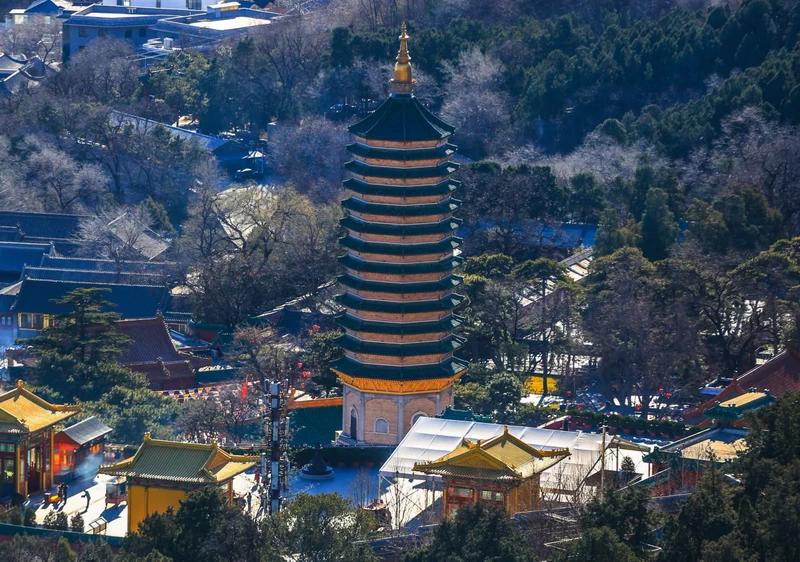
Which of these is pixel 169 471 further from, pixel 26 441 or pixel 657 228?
pixel 657 228

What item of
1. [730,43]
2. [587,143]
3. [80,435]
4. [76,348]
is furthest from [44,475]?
[730,43]

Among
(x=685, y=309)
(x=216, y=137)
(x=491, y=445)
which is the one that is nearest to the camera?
(x=491, y=445)

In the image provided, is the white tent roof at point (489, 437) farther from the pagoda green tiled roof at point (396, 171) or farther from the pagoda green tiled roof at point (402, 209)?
the pagoda green tiled roof at point (396, 171)

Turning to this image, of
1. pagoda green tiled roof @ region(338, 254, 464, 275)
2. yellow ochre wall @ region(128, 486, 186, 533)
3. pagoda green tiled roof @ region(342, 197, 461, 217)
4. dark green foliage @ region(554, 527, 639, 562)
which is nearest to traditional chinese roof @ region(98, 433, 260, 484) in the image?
yellow ochre wall @ region(128, 486, 186, 533)

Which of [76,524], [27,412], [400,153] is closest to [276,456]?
[76,524]

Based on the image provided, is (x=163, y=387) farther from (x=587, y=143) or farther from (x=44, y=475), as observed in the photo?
(x=587, y=143)

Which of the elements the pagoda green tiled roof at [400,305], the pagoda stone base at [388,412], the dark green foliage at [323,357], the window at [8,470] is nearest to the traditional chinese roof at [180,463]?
the window at [8,470]
